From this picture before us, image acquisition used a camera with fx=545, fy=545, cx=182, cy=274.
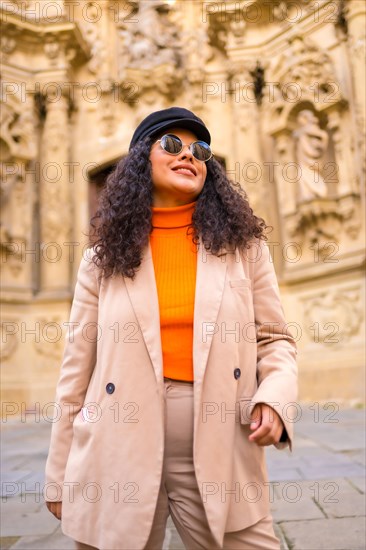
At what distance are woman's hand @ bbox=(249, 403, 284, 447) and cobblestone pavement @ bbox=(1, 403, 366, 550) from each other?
1.22m

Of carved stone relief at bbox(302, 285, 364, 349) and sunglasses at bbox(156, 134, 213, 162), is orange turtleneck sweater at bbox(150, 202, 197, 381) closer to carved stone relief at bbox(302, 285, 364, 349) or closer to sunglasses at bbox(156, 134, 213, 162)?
sunglasses at bbox(156, 134, 213, 162)

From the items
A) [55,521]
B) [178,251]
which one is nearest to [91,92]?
[55,521]

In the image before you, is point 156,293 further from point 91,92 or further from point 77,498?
point 91,92

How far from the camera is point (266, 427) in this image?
1237 millimetres

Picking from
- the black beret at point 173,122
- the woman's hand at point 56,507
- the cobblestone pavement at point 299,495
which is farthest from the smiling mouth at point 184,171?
the cobblestone pavement at point 299,495

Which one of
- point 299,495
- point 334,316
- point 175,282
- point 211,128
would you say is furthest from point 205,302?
point 211,128

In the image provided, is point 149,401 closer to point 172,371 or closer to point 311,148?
point 172,371

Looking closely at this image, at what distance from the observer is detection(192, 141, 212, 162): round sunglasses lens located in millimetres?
1481

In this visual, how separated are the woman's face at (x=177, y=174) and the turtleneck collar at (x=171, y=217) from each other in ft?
0.11

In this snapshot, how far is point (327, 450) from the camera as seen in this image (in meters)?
3.95

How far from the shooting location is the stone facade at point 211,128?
727 centimetres

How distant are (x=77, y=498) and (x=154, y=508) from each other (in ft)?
0.64

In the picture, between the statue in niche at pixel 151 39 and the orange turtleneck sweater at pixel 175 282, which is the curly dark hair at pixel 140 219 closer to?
the orange turtleneck sweater at pixel 175 282

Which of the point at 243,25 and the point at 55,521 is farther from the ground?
the point at 243,25
